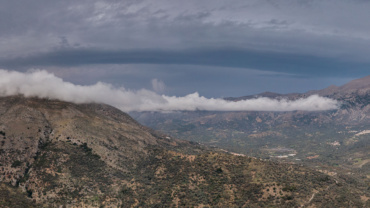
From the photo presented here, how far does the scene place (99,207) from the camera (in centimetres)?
19875

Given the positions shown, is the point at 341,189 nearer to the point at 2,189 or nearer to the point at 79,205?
the point at 79,205

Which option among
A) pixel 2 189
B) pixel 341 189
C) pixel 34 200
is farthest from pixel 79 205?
pixel 341 189

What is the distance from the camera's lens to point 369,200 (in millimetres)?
180125

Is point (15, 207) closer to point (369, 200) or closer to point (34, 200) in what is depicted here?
point (34, 200)

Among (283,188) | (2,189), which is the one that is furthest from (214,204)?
(2,189)

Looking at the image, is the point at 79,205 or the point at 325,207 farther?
the point at 79,205

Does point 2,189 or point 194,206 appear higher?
point 2,189

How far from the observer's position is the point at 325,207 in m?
171

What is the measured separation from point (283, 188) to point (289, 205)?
49.8ft

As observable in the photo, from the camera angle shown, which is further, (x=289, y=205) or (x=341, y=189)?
(x=341, y=189)

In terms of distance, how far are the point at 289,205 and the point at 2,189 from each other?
18225cm

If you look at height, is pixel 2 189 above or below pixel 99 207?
above

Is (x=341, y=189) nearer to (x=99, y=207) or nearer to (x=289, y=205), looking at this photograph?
(x=289, y=205)

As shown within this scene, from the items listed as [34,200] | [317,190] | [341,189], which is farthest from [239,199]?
[34,200]
